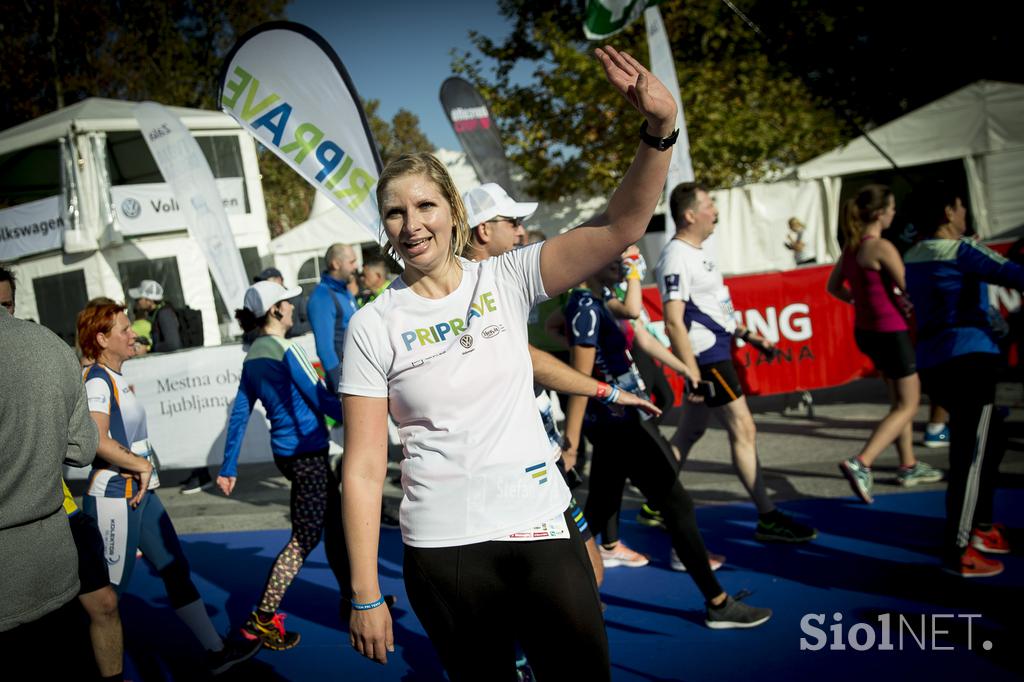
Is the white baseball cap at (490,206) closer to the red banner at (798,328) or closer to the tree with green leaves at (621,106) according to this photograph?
the red banner at (798,328)

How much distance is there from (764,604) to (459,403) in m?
2.75

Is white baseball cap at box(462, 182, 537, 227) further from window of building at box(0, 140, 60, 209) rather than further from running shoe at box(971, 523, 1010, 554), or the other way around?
window of building at box(0, 140, 60, 209)

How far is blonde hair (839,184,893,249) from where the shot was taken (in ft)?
17.0

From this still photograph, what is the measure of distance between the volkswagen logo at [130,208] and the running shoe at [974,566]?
18.9 metres

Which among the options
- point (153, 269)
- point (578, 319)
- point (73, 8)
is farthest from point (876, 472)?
point (73, 8)

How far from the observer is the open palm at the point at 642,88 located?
1756 mm

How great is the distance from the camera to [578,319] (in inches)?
149

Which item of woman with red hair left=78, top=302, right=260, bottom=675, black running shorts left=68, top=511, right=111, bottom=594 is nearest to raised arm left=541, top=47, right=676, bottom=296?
black running shorts left=68, top=511, right=111, bottom=594

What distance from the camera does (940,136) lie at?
15.2 m

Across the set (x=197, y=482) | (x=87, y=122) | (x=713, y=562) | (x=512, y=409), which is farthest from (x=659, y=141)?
(x=87, y=122)

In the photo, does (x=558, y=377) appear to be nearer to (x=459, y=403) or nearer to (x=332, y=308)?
(x=459, y=403)

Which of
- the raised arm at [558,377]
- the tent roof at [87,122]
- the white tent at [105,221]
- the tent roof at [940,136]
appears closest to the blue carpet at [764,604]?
the raised arm at [558,377]

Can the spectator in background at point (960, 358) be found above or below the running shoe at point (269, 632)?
above

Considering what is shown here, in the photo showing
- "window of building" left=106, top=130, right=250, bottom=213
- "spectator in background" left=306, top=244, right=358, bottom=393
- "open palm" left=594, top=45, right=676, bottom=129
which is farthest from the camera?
"window of building" left=106, top=130, right=250, bottom=213
